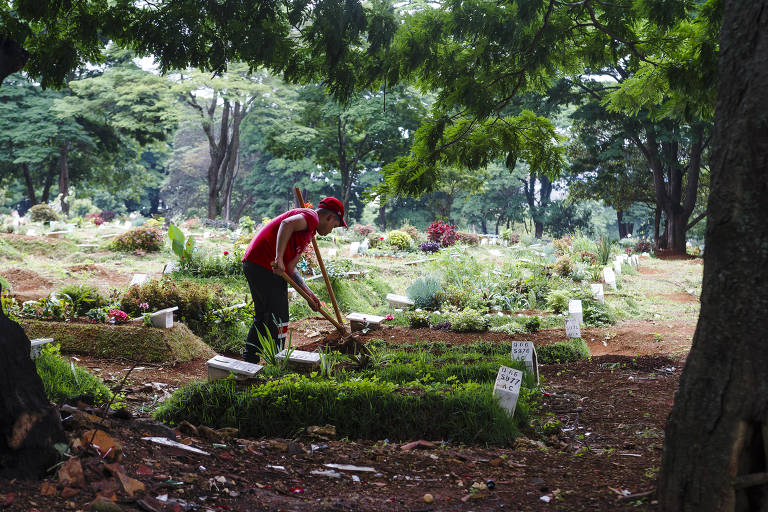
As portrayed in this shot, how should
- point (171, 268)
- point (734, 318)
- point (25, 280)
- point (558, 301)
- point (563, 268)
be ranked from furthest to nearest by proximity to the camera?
point (563, 268) → point (171, 268) → point (25, 280) → point (558, 301) → point (734, 318)

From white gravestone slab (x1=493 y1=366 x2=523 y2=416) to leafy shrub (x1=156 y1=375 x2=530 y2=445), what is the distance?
64mm

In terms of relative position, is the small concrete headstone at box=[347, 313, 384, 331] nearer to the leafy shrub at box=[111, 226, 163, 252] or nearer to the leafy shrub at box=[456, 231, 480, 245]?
the leafy shrub at box=[111, 226, 163, 252]

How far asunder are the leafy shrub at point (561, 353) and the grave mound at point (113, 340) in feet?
13.3

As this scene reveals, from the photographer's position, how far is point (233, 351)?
313 inches

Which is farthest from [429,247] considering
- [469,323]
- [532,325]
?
[532,325]

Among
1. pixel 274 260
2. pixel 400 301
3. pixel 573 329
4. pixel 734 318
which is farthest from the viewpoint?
pixel 400 301

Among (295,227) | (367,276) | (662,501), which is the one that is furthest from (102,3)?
(367,276)

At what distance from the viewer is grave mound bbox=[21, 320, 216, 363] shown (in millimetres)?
6672

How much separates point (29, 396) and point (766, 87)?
10.9ft

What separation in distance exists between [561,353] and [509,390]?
2838 mm

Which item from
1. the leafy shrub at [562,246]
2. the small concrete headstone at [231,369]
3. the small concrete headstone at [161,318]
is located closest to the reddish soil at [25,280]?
the small concrete headstone at [161,318]

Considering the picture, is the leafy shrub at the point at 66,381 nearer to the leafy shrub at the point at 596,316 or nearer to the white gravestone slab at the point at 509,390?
the white gravestone slab at the point at 509,390

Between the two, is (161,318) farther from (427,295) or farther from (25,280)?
(25,280)

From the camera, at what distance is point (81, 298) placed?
7.46 metres
